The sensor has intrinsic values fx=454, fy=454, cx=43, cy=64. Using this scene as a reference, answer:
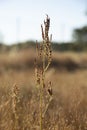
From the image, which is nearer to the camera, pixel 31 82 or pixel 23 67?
pixel 31 82

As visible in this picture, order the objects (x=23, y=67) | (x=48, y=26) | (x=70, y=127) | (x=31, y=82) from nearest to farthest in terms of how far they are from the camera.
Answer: (x=48, y=26) < (x=70, y=127) < (x=31, y=82) < (x=23, y=67)

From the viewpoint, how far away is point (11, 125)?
424 centimetres

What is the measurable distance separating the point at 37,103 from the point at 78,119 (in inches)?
19.4

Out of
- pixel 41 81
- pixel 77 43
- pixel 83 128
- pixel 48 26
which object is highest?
pixel 48 26

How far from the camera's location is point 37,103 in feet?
15.6

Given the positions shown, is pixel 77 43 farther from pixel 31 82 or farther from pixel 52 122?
pixel 52 122

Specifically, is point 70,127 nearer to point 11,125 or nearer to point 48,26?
point 11,125

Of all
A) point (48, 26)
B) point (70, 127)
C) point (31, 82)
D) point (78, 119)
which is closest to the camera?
point (48, 26)

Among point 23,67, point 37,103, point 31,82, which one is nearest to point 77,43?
point 23,67

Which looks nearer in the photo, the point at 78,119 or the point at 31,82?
the point at 78,119

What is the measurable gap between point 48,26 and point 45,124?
1328 mm

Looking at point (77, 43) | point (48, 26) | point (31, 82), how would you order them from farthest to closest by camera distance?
point (77, 43)
point (31, 82)
point (48, 26)

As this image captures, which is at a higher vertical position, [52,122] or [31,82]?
[52,122]

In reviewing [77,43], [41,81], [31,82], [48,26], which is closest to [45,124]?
[41,81]
